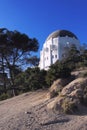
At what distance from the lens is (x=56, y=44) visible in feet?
190

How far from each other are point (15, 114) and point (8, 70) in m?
16.1

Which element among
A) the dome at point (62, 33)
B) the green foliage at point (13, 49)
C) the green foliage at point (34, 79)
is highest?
the dome at point (62, 33)

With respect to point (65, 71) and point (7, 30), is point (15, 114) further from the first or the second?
point (7, 30)

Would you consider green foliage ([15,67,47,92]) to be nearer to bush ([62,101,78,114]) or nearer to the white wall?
bush ([62,101,78,114])

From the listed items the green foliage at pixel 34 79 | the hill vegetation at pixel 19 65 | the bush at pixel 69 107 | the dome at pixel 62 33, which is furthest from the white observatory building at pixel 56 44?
the bush at pixel 69 107

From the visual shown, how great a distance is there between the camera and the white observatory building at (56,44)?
5609 cm

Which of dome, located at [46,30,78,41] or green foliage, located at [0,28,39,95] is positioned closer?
green foliage, located at [0,28,39,95]

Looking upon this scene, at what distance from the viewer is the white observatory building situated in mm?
56094

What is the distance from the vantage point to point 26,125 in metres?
12.3

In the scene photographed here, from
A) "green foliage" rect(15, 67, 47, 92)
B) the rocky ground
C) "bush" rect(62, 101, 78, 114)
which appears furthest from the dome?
"bush" rect(62, 101, 78, 114)

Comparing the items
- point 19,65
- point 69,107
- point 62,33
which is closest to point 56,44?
point 62,33

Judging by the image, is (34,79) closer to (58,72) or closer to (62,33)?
(58,72)

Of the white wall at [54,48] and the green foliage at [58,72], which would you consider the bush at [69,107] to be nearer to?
the green foliage at [58,72]

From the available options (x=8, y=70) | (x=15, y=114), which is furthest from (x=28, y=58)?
(x=15, y=114)
